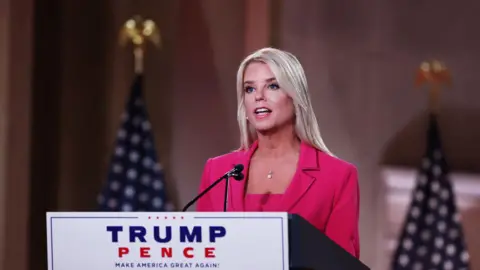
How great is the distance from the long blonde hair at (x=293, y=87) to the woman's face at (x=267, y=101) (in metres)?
0.02

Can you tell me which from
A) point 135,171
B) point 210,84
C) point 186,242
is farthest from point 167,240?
point 210,84

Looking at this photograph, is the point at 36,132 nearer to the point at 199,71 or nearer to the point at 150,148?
the point at 150,148

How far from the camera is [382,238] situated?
18.1ft

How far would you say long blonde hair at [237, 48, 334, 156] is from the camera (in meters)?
2.31

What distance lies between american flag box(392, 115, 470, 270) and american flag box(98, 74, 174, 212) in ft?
5.47

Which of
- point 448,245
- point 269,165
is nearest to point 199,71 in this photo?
point 448,245

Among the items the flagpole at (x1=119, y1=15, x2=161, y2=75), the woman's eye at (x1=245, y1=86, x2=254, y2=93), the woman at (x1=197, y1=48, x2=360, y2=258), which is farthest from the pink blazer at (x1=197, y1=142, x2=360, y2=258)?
the flagpole at (x1=119, y1=15, x2=161, y2=75)

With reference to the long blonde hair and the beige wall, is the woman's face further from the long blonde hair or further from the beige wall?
the beige wall

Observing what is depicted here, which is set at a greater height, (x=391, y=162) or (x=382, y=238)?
(x=391, y=162)

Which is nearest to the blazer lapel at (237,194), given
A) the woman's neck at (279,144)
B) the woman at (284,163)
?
the woman at (284,163)

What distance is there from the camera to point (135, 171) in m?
5.37

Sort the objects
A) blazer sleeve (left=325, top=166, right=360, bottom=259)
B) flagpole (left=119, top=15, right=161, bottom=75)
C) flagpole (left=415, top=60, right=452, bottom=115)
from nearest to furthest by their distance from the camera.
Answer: blazer sleeve (left=325, top=166, right=360, bottom=259) → flagpole (left=415, top=60, right=452, bottom=115) → flagpole (left=119, top=15, right=161, bottom=75)

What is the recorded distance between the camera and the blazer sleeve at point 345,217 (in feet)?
7.31

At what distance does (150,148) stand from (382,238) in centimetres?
174
